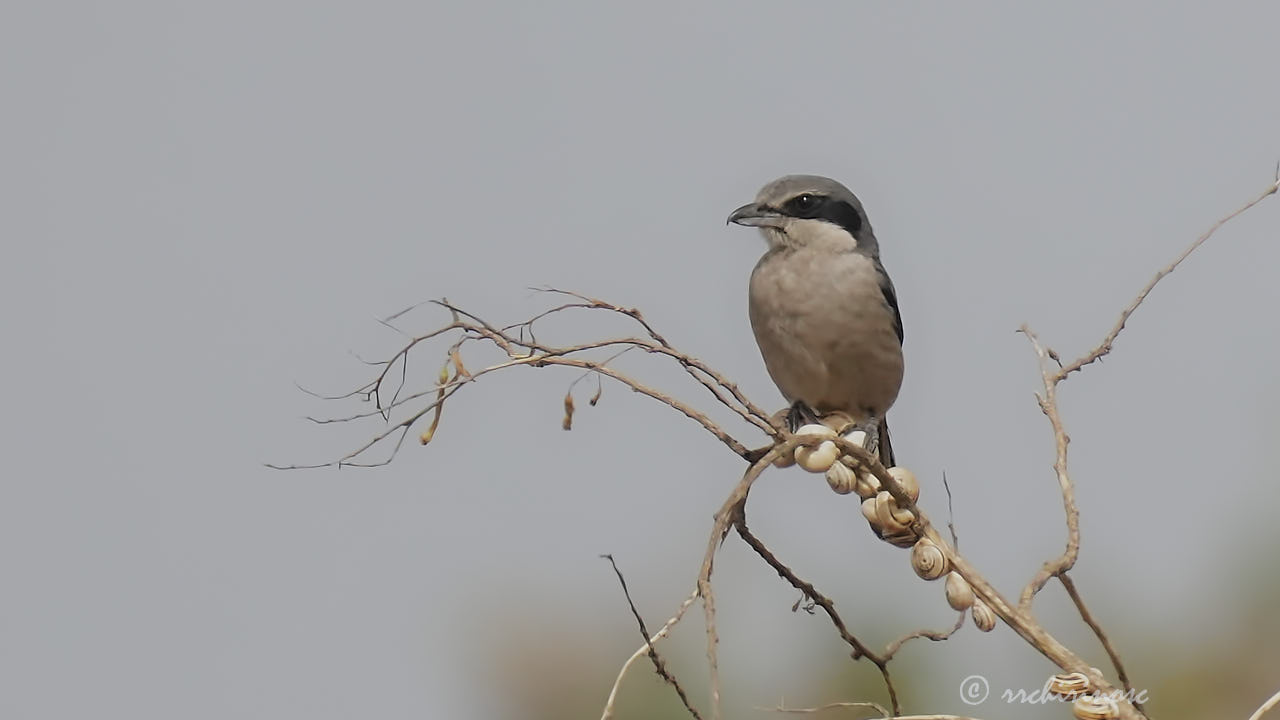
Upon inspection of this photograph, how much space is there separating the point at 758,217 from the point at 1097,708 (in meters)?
2.28

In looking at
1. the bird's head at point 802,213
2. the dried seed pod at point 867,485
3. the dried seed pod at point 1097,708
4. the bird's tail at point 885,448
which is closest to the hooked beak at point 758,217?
the bird's head at point 802,213

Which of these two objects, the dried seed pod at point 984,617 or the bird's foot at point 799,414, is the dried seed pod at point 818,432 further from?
the bird's foot at point 799,414

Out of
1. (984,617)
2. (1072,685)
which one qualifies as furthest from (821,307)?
(1072,685)

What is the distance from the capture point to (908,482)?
2.10 metres

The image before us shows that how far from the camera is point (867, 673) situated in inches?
257

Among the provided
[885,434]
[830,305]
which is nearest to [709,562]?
[830,305]

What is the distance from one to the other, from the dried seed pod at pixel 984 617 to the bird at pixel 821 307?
1815 millimetres

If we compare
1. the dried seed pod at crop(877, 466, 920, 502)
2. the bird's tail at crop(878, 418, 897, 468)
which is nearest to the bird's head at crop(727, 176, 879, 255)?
the bird's tail at crop(878, 418, 897, 468)

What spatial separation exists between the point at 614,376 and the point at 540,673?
5633mm

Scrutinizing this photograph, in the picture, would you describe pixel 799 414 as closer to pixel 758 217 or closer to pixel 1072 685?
pixel 758 217

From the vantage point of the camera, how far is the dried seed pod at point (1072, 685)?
1782 mm

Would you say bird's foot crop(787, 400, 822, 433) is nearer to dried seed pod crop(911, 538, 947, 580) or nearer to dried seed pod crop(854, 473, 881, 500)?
dried seed pod crop(854, 473, 881, 500)

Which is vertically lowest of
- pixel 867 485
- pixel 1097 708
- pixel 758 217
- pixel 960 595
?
pixel 1097 708

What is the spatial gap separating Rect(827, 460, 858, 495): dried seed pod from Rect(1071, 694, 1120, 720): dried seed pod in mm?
469
